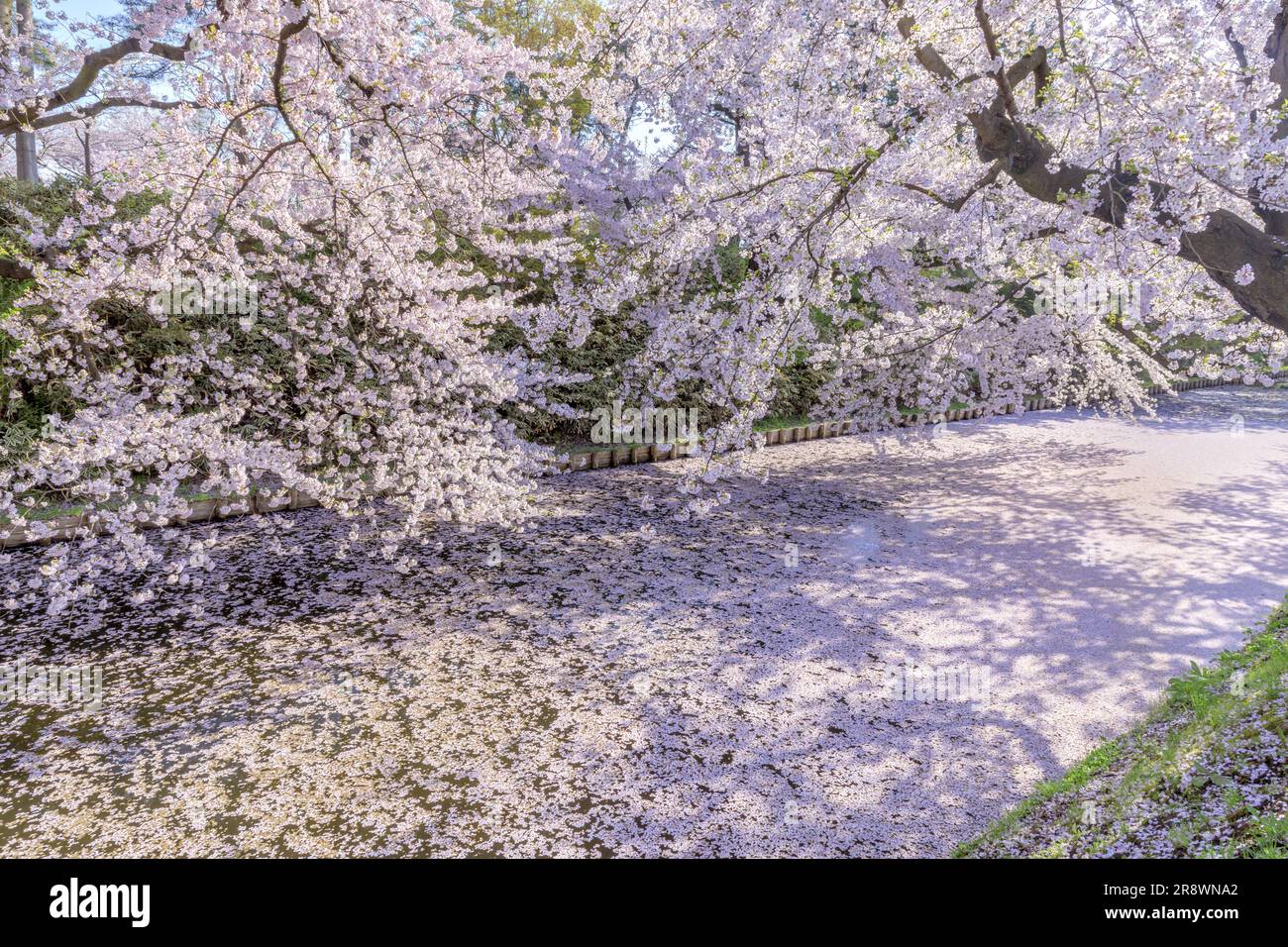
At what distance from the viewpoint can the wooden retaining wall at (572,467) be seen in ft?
15.4

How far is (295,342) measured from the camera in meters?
6.31

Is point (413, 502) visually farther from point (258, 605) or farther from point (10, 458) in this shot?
point (10, 458)

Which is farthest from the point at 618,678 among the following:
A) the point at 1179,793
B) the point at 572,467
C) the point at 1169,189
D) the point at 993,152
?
the point at 572,467

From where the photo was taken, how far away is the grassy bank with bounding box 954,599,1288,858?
1.81 meters

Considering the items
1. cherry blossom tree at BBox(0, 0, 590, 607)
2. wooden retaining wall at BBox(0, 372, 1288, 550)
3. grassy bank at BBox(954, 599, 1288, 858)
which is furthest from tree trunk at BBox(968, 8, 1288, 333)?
cherry blossom tree at BBox(0, 0, 590, 607)

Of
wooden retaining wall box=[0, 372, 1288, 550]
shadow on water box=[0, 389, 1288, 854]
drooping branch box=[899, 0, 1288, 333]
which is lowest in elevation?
shadow on water box=[0, 389, 1288, 854]

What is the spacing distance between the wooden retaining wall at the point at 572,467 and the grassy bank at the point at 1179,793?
126 inches

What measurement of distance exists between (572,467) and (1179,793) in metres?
5.64

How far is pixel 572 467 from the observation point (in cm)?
711

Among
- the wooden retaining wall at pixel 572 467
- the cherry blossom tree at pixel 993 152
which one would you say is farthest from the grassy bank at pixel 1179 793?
the wooden retaining wall at pixel 572 467

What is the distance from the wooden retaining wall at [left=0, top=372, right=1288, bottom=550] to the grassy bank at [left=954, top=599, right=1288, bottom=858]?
3195 millimetres

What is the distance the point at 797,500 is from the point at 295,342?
464 cm

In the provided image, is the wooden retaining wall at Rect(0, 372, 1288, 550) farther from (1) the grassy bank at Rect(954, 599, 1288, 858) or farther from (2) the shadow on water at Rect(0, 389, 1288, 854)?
(1) the grassy bank at Rect(954, 599, 1288, 858)

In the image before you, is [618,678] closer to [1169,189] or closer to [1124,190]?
[1124,190]
